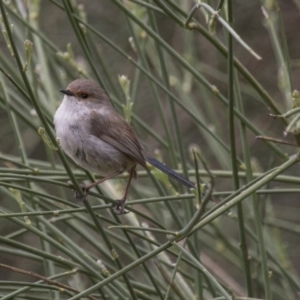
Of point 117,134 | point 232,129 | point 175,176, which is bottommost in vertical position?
point 175,176

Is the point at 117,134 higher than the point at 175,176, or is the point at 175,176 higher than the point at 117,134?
the point at 117,134

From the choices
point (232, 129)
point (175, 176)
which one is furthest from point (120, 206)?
point (232, 129)

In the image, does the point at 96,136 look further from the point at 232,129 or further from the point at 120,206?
the point at 232,129

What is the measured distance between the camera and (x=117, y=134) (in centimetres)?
458

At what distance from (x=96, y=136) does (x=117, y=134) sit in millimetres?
127

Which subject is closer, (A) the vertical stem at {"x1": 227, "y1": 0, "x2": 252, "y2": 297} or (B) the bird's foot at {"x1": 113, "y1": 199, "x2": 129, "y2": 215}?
(A) the vertical stem at {"x1": 227, "y1": 0, "x2": 252, "y2": 297}

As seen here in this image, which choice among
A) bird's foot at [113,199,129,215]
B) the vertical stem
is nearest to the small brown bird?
bird's foot at [113,199,129,215]

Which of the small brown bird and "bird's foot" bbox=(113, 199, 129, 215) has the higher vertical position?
the small brown bird

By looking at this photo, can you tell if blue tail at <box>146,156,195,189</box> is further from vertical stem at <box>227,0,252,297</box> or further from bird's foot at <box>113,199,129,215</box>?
vertical stem at <box>227,0,252,297</box>

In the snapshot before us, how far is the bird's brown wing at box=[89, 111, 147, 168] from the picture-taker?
14.9 feet

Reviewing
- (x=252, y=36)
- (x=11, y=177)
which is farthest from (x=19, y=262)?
(x=11, y=177)

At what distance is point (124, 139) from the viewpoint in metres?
4.57

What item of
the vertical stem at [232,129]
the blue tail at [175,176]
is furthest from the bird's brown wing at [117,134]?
the vertical stem at [232,129]

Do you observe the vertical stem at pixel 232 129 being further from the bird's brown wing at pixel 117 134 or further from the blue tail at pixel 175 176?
the bird's brown wing at pixel 117 134
